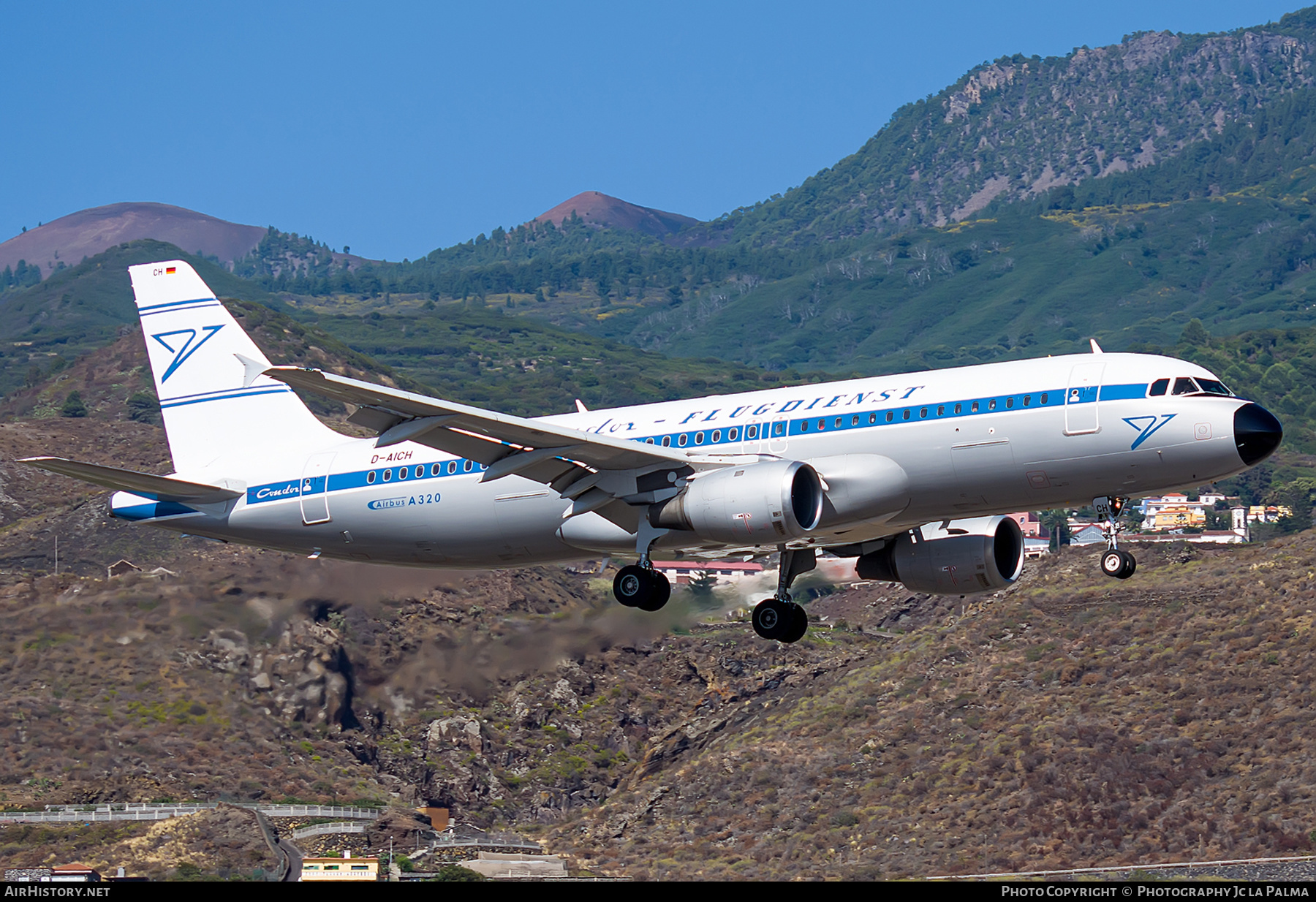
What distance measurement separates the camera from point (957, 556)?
4088 centimetres

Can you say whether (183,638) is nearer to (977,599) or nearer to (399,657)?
(399,657)

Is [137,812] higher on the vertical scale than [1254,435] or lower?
lower

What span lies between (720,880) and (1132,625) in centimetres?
3098

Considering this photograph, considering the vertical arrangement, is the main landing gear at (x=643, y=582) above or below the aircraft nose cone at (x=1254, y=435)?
below

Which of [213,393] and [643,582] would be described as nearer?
[643,582]

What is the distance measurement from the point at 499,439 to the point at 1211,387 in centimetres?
1600

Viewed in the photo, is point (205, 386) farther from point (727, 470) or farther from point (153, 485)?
point (727, 470)

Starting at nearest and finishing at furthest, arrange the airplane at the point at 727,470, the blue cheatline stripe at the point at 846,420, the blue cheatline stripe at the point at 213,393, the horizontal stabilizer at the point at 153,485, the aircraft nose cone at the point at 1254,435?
1. the aircraft nose cone at the point at 1254,435
2. the airplane at the point at 727,470
3. the blue cheatline stripe at the point at 846,420
4. the horizontal stabilizer at the point at 153,485
5. the blue cheatline stripe at the point at 213,393

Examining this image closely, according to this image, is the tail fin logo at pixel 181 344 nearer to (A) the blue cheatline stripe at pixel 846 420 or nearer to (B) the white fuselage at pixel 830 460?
(B) the white fuselage at pixel 830 460

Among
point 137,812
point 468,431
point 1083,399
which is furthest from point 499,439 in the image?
point 137,812

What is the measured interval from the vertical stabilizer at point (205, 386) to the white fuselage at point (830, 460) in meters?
1.05

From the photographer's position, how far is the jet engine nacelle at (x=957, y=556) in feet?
134

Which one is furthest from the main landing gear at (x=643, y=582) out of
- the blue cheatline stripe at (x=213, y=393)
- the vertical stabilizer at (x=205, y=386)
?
the blue cheatline stripe at (x=213, y=393)

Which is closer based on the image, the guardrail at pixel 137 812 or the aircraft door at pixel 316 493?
the aircraft door at pixel 316 493
